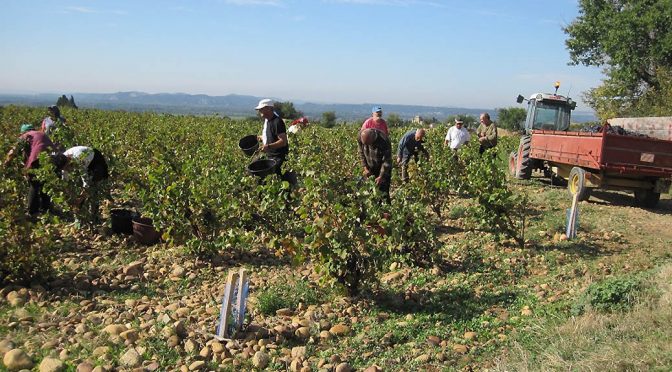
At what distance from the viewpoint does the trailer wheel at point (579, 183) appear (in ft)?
28.4

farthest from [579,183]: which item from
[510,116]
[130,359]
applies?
[510,116]

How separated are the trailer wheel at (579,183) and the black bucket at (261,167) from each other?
4.73m

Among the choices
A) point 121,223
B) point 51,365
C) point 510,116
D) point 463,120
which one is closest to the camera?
point 51,365

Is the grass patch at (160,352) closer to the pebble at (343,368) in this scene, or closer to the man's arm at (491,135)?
the pebble at (343,368)

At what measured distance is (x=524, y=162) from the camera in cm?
1141

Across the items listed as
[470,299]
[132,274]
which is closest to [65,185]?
[132,274]

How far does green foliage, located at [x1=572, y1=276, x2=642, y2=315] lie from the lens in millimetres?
3906

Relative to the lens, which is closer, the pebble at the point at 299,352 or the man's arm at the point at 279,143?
the pebble at the point at 299,352

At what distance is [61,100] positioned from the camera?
42.9 meters

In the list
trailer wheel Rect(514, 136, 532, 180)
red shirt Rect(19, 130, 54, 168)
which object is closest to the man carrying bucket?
red shirt Rect(19, 130, 54, 168)

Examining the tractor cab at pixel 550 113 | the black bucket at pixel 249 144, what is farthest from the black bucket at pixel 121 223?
the tractor cab at pixel 550 113

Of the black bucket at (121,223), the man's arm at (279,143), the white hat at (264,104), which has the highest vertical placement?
the white hat at (264,104)

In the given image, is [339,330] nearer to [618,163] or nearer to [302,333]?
[302,333]

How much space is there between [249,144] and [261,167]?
1.11m
